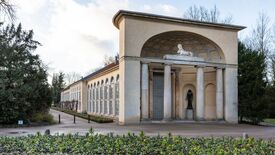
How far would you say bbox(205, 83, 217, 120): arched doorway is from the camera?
2855 cm

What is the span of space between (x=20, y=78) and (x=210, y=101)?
659 inches

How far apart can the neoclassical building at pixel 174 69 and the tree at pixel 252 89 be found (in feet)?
2.57

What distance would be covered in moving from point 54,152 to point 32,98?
53.5 ft

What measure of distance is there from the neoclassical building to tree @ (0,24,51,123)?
20.7 feet

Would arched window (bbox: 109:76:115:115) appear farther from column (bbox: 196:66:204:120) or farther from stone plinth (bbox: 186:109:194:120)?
column (bbox: 196:66:204:120)

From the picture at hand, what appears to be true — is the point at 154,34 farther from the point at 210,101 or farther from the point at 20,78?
the point at 20,78

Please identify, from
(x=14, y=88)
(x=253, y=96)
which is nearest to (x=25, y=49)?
(x=14, y=88)

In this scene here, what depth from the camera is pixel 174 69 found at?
29750 millimetres

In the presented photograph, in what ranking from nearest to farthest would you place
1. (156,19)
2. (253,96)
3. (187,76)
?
(156,19) → (253,96) → (187,76)

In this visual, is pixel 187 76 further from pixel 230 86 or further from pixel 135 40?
pixel 135 40

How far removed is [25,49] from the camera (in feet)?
82.3

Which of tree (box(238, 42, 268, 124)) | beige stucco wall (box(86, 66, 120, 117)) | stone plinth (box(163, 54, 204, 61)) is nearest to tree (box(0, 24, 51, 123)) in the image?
beige stucco wall (box(86, 66, 120, 117))

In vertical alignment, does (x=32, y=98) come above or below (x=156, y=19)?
below

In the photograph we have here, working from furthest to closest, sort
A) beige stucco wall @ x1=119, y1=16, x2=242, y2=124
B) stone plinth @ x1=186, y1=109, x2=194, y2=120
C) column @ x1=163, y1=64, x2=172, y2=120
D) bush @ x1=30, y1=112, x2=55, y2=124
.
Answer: stone plinth @ x1=186, y1=109, x2=194, y2=120
column @ x1=163, y1=64, x2=172, y2=120
bush @ x1=30, y1=112, x2=55, y2=124
beige stucco wall @ x1=119, y1=16, x2=242, y2=124
